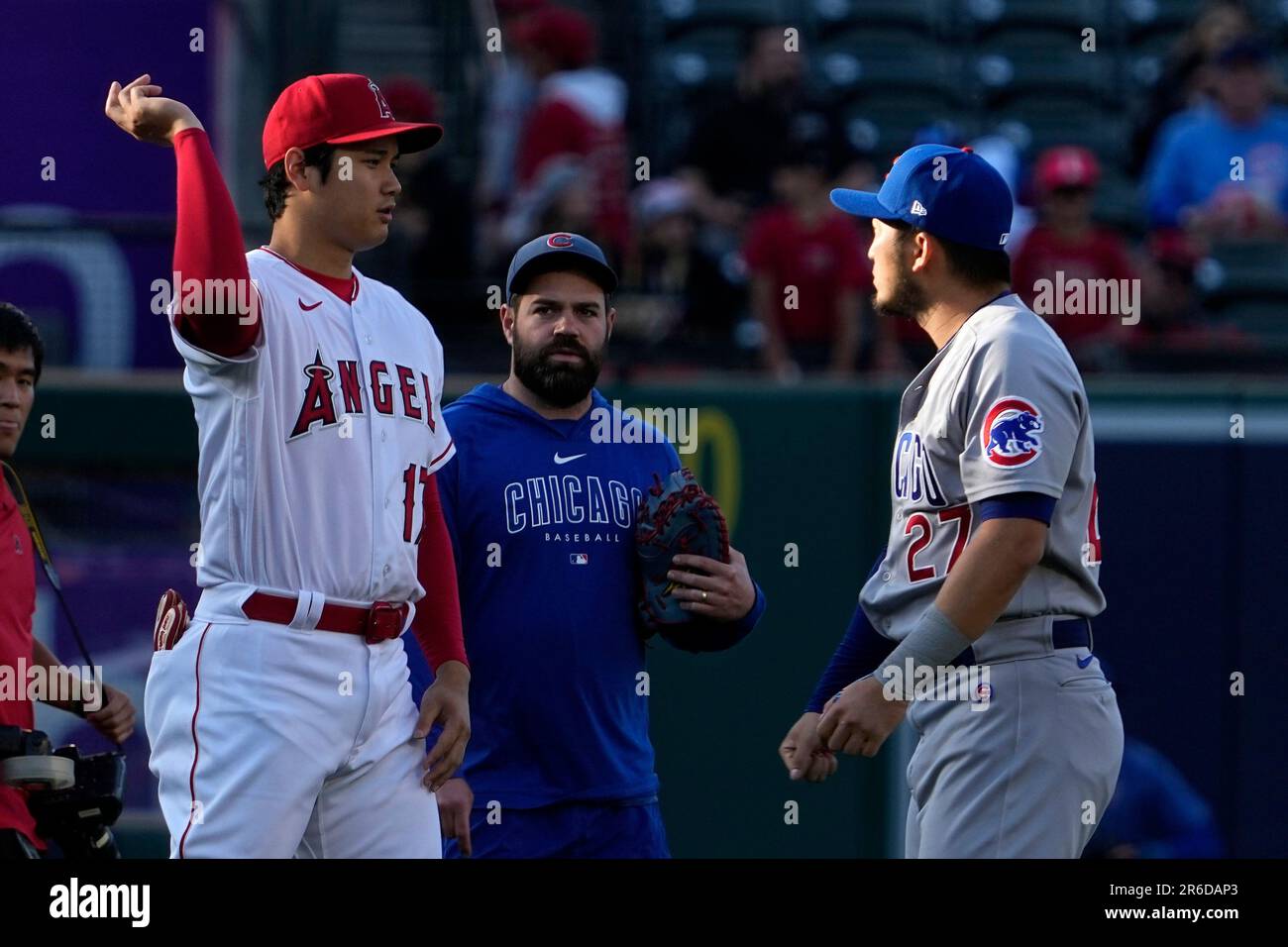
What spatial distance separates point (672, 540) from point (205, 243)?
125 cm

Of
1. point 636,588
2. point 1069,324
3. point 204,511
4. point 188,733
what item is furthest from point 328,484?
point 1069,324

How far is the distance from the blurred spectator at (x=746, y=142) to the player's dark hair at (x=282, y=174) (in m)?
5.23

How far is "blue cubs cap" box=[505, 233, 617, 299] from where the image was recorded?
4.18m

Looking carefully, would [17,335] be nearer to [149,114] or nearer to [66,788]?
[149,114]

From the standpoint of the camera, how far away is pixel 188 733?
133 inches

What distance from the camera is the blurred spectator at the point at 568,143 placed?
8016 millimetres

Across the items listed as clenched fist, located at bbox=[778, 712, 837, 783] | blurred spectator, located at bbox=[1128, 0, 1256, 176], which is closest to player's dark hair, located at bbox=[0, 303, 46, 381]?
clenched fist, located at bbox=[778, 712, 837, 783]

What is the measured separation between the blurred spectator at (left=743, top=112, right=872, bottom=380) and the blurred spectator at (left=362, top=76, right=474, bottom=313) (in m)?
1.28

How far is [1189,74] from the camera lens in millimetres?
9570

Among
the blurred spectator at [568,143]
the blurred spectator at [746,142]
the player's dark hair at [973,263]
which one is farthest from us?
the blurred spectator at [746,142]

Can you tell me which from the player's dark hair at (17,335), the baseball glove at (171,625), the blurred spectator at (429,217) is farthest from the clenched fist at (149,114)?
the blurred spectator at (429,217)

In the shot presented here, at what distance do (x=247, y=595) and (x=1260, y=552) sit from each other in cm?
468

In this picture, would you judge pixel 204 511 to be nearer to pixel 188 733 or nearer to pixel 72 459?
pixel 188 733

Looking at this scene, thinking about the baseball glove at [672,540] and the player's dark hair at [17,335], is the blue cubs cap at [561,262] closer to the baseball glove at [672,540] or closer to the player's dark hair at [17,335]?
the baseball glove at [672,540]
